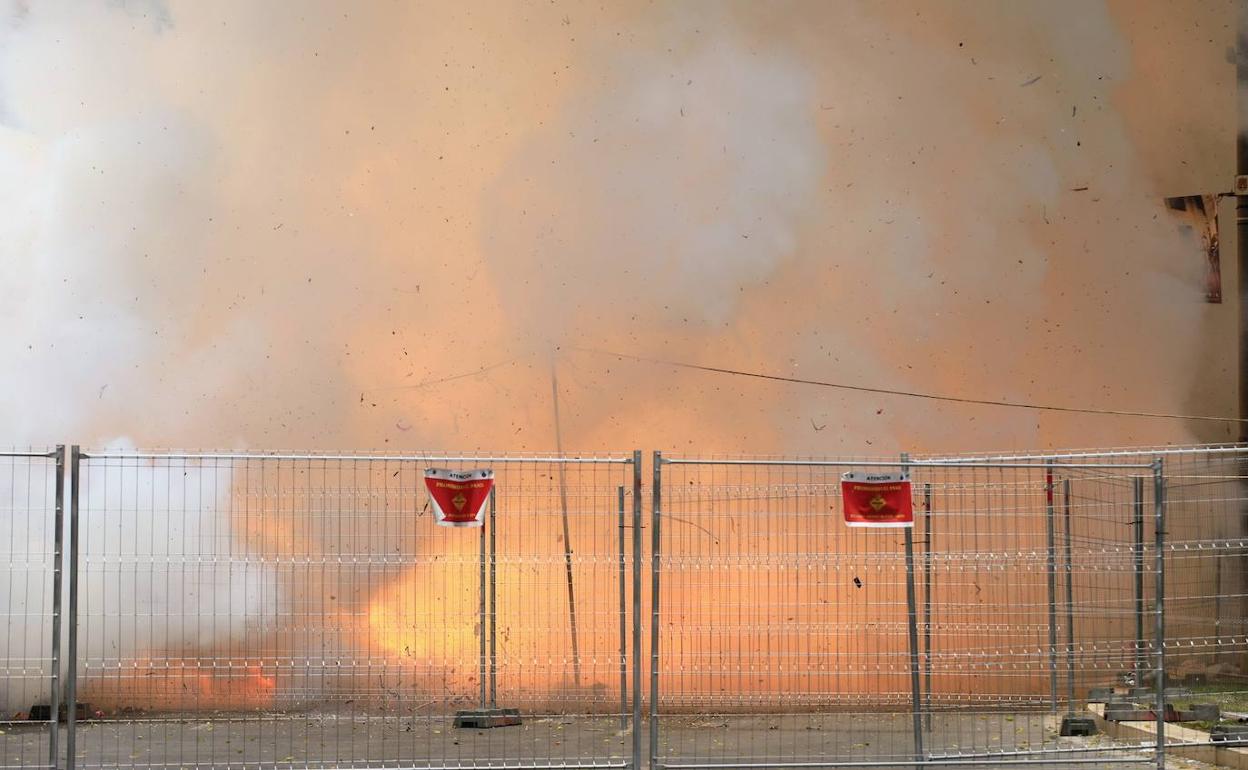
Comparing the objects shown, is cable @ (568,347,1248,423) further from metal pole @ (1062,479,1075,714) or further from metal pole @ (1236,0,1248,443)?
metal pole @ (1062,479,1075,714)

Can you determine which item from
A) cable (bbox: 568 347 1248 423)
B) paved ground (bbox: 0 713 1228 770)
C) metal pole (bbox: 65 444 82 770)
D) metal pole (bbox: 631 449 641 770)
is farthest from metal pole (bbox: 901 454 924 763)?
metal pole (bbox: 65 444 82 770)

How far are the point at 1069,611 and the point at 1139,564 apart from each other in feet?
2.06

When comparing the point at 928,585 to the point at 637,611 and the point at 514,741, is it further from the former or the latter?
the point at 514,741

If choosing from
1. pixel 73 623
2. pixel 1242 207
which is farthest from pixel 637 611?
pixel 1242 207

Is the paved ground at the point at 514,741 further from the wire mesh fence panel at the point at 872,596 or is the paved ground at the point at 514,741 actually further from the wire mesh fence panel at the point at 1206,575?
the wire mesh fence panel at the point at 1206,575

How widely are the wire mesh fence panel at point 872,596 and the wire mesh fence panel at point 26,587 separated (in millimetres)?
4589

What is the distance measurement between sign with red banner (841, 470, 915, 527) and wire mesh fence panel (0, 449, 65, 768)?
5.80 m

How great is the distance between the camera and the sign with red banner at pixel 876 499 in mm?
8734

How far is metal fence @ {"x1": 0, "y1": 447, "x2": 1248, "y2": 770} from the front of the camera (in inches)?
427

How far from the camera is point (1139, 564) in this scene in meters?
10.5

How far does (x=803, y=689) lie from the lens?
11141 millimetres

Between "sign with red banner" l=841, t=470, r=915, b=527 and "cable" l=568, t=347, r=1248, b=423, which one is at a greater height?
"cable" l=568, t=347, r=1248, b=423

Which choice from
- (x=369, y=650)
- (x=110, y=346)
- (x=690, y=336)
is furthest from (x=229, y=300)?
(x=690, y=336)

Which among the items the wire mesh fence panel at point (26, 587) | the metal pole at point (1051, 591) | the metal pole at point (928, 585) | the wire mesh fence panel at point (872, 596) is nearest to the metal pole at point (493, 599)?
the wire mesh fence panel at point (872, 596)
